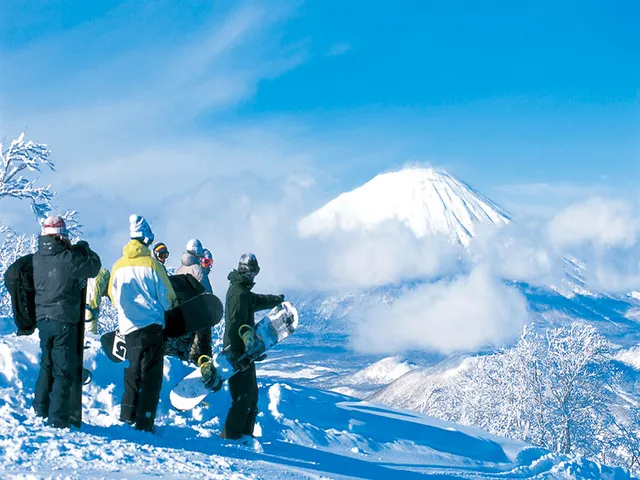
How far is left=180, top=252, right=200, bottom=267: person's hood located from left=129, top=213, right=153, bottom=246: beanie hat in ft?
10.2

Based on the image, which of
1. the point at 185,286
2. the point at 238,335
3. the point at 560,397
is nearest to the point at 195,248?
the point at 185,286

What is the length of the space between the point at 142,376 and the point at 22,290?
5.14 ft

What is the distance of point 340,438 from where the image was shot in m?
9.30

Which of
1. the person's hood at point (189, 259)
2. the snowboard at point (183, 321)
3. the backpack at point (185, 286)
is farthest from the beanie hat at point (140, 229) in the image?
the person's hood at point (189, 259)

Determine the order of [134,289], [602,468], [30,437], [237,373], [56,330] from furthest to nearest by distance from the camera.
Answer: [602,468] < [237,373] < [134,289] < [56,330] < [30,437]

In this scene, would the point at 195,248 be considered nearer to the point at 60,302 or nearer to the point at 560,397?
the point at 60,302

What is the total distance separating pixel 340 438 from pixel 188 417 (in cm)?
242

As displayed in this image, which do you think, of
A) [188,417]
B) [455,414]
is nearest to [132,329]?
[188,417]

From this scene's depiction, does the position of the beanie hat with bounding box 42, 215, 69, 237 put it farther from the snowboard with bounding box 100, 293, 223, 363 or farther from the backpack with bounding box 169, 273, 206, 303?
the backpack with bounding box 169, 273, 206, 303

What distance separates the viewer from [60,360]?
19.3ft

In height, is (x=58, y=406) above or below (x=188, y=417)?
above

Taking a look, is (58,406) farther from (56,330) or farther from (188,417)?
(188,417)

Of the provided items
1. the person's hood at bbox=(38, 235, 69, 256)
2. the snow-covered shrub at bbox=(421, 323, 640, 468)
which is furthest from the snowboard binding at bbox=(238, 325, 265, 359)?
the snow-covered shrub at bbox=(421, 323, 640, 468)

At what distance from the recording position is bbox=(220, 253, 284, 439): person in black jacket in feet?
23.8
